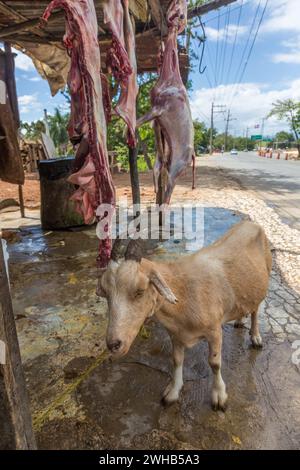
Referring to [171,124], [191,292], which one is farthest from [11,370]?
[171,124]

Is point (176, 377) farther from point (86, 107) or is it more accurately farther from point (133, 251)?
point (86, 107)

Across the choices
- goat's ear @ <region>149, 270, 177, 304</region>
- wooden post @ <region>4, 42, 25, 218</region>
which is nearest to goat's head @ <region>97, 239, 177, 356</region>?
goat's ear @ <region>149, 270, 177, 304</region>

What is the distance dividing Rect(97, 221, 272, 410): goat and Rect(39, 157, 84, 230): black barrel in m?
4.46

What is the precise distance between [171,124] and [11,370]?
2.38 meters

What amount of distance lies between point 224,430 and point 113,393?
843 millimetres

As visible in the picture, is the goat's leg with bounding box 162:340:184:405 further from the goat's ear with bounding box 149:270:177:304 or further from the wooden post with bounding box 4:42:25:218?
the wooden post with bounding box 4:42:25:218

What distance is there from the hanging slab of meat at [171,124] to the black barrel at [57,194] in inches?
147

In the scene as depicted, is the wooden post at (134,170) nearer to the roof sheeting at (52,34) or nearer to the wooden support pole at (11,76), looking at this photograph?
the roof sheeting at (52,34)

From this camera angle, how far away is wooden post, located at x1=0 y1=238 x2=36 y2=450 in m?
1.36

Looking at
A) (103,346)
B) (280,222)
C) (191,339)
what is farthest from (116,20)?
(280,222)

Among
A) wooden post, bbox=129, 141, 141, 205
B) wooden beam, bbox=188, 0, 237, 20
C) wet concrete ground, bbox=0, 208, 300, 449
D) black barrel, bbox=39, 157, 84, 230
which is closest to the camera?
wet concrete ground, bbox=0, 208, 300, 449

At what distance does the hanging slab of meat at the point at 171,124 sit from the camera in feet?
9.52

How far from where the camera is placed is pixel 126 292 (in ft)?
5.53
